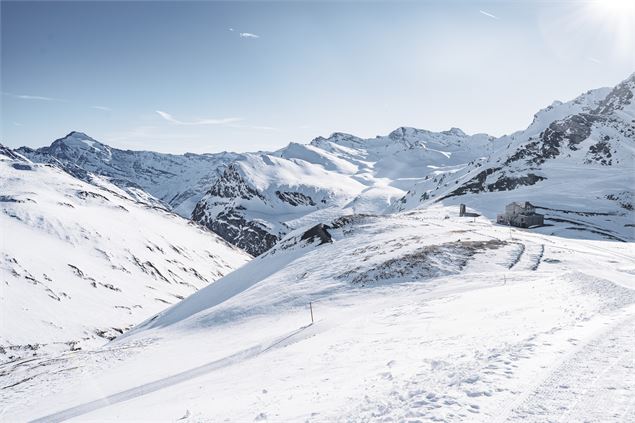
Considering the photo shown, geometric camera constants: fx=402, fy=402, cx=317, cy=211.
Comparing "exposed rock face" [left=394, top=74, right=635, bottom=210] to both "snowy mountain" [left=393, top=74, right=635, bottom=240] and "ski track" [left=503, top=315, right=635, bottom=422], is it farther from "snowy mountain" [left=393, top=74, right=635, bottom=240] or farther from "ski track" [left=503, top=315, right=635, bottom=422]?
"ski track" [left=503, top=315, right=635, bottom=422]

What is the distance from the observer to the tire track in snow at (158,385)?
1900 cm

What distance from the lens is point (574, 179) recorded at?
120625 mm

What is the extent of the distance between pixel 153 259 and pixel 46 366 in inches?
4515

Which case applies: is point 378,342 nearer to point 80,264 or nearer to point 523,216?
point 523,216

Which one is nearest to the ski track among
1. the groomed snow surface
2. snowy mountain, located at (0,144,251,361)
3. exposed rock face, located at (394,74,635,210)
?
the groomed snow surface

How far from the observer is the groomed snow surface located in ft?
35.1

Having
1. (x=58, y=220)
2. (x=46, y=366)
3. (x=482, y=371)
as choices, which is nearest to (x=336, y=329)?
(x=482, y=371)

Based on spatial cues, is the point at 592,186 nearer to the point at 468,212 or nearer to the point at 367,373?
the point at 468,212

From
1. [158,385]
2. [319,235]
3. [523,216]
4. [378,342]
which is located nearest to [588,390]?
[378,342]

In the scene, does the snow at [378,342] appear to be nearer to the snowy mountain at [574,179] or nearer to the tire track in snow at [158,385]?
the tire track in snow at [158,385]

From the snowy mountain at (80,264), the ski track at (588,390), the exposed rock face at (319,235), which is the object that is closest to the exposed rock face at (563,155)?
the exposed rock face at (319,235)

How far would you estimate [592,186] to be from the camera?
109 metres

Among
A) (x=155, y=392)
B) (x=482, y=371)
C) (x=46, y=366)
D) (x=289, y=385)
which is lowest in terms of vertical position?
(x=46, y=366)

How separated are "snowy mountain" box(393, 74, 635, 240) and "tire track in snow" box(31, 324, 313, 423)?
58.9 meters
